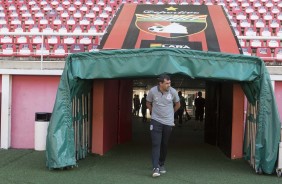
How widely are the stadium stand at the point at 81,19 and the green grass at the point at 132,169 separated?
462 cm

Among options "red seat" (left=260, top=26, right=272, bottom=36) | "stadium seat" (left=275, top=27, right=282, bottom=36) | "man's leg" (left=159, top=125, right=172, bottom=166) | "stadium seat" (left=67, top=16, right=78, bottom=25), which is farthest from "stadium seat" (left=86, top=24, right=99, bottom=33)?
"man's leg" (left=159, top=125, right=172, bottom=166)

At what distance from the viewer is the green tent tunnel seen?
7.11m

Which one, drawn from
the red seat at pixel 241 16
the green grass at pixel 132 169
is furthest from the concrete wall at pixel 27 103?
the red seat at pixel 241 16

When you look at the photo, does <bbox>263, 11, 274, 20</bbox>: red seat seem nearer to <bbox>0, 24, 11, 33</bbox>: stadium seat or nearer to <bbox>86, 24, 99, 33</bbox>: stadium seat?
<bbox>86, 24, 99, 33</bbox>: stadium seat

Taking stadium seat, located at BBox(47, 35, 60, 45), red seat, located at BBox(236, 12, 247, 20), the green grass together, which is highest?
red seat, located at BBox(236, 12, 247, 20)

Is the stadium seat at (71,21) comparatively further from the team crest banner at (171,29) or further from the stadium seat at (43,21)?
the team crest banner at (171,29)

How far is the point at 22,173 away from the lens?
23.5 ft

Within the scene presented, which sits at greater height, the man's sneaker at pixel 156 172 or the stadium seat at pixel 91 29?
the stadium seat at pixel 91 29

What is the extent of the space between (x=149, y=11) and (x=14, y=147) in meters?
4.70

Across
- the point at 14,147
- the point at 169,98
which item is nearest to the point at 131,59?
the point at 169,98

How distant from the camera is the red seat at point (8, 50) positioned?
12.0m

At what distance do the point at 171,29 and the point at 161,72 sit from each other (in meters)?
2.83

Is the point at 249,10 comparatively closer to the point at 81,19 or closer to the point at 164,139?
the point at 81,19

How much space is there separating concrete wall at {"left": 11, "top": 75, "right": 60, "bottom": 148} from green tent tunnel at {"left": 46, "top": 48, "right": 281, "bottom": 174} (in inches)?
101
